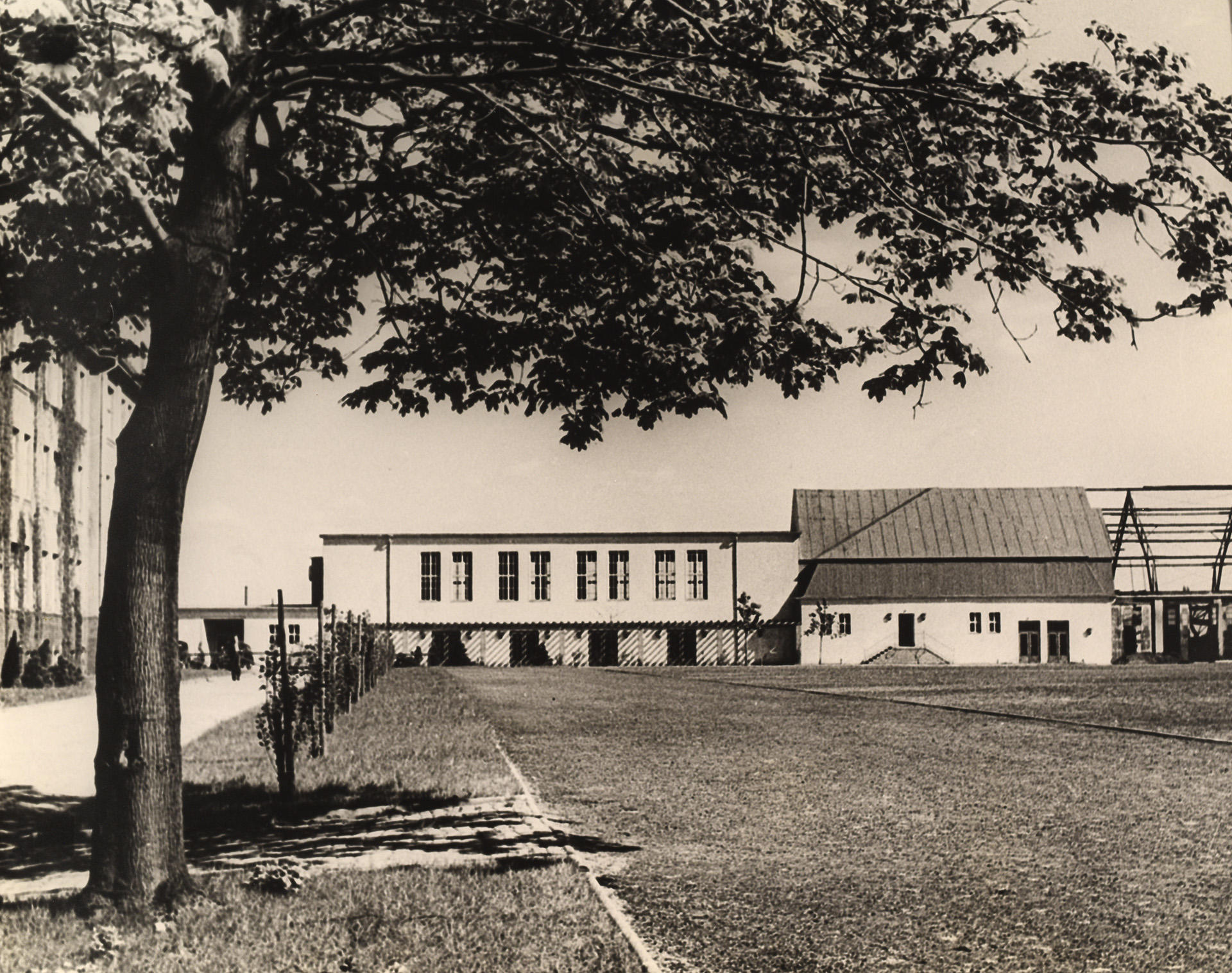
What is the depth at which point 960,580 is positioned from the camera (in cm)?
6172

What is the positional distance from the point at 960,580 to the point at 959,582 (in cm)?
11

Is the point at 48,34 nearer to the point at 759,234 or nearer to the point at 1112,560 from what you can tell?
the point at 759,234

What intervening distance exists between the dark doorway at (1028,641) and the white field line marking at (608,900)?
171 ft

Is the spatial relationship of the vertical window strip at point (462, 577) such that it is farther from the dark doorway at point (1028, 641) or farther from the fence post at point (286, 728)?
the fence post at point (286, 728)

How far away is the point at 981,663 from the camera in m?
60.6

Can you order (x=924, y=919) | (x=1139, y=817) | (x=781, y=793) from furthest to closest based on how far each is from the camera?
(x=781, y=793), (x=1139, y=817), (x=924, y=919)

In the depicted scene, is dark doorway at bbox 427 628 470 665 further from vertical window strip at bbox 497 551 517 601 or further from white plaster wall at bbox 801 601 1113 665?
white plaster wall at bbox 801 601 1113 665

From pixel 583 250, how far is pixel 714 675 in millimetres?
35183

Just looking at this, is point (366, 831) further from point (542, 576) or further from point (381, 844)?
point (542, 576)

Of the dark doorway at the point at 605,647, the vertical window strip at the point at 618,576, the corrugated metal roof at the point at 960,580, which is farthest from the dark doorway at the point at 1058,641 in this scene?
the dark doorway at the point at 605,647

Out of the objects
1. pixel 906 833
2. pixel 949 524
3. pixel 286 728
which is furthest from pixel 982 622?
pixel 906 833

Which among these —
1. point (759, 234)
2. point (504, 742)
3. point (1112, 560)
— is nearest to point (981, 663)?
point (1112, 560)

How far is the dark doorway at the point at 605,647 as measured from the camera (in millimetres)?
61562

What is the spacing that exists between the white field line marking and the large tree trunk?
2.20 meters
